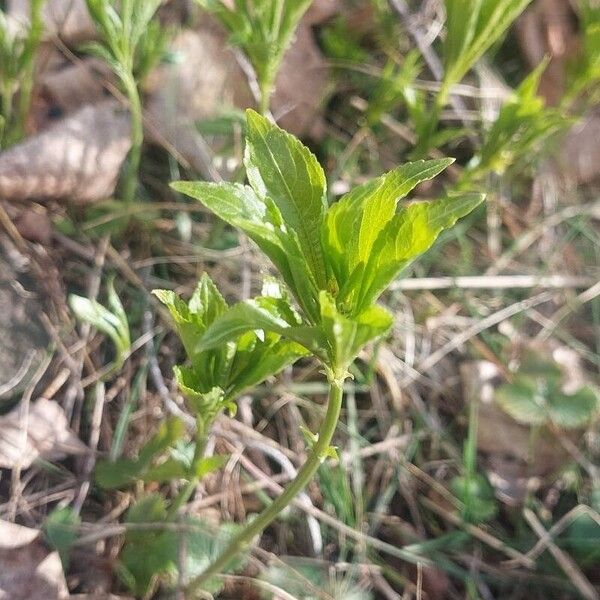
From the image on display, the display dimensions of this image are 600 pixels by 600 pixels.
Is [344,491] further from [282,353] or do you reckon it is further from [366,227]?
[366,227]

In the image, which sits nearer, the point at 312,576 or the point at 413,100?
the point at 312,576

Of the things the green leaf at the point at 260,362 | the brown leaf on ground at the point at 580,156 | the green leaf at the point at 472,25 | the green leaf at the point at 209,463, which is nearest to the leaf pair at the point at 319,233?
the green leaf at the point at 260,362

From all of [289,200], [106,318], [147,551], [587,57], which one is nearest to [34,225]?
[106,318]

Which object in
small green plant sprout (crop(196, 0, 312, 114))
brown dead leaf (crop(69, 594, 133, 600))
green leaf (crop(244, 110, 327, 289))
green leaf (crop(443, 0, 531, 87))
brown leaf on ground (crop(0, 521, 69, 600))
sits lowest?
brown dead leaf (crop(69, 594, 133, 600))

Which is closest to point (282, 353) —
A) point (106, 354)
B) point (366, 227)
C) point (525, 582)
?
point (366, 227)

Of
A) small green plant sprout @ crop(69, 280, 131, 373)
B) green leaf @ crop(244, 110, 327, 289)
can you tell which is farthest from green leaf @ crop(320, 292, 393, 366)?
small green plant sprout @ crop(69, 280, 131, 373)

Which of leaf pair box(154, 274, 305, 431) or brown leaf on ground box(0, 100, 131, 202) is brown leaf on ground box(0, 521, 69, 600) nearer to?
leaf pair box(154, 274, 305, 431)

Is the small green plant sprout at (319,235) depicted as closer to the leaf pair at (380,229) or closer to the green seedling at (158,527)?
the leaf pair at (380,229)

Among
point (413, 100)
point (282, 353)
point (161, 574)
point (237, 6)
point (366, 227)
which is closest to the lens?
point (366, 227)
